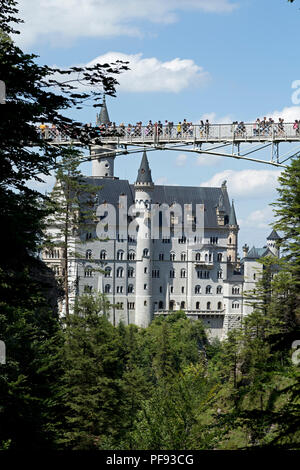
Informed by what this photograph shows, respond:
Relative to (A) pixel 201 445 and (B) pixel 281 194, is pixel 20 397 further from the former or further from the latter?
(B) pixel 281 194

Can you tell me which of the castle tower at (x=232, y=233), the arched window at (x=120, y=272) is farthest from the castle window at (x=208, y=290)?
the arched window at (x=120, y=272)

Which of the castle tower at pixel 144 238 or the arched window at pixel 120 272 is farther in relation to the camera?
the castle tower at pixel 144 238

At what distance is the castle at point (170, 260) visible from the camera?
119312mm

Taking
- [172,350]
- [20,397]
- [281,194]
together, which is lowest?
[172,350]

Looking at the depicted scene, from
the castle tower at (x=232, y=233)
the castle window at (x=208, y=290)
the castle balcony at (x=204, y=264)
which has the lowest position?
the castle window at (x=208, y=290)

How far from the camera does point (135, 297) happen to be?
121m

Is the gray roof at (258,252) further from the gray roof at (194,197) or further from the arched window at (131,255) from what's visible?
the arched window at (131,255)

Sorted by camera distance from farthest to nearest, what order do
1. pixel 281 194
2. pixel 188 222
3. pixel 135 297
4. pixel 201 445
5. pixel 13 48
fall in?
pixel 188 222
pixel 135 297
pixel 281 194
pixel 201 445
pixel 13 48

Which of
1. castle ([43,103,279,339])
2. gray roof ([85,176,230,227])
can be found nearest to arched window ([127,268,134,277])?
castle ([43,103,279,339])

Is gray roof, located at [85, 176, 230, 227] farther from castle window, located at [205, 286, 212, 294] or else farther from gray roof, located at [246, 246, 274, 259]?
castle window, located at [205, 286, 212, 294]

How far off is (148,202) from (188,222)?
10825 millimetres

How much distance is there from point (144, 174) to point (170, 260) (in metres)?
16.8

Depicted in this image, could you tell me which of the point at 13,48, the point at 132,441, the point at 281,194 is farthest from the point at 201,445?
the point at 281,194

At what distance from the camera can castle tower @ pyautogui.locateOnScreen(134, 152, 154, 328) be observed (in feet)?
396
